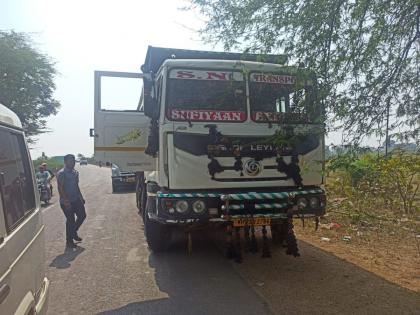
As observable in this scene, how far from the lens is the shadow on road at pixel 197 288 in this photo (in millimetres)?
4695

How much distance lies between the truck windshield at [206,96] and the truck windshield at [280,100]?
0.17 m

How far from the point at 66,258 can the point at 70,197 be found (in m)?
1.59

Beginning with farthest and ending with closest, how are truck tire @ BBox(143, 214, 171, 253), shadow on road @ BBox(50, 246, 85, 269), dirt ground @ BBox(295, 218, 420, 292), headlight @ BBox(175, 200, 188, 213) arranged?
1. truck tire @ BBox(143, 214, 171, 253)
2. shadow on road @ BBox(50, 246, 85, 269)
3. dirt ground @ BBox(295, 218, 420, 292)
4. headlight @ BBox(175, 200, 188, 213)

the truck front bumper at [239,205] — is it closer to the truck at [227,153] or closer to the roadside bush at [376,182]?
the truck at [227,153]

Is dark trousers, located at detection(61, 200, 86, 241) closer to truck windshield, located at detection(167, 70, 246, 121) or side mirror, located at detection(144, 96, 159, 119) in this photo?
side mirror, located at detection(144, 96, 159, 119)

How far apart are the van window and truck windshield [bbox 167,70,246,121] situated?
8.84ft

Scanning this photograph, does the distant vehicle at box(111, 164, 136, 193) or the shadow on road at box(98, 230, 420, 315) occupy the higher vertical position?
the distant vehicle at box(111, 164, 136, 193)

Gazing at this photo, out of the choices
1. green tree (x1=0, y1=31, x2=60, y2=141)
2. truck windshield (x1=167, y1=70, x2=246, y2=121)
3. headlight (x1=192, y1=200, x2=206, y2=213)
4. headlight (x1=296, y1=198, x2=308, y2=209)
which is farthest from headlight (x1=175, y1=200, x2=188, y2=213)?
green tree (x1=0, y1=31, x2=60, y2=141)

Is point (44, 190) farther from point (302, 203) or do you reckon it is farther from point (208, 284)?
point (302, 203)

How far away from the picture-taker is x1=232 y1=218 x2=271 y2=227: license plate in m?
5.92

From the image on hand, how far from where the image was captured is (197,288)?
544 centimetres

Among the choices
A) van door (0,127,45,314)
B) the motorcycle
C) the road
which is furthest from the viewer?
the motorcycle

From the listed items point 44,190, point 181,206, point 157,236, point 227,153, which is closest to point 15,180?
point 181,206

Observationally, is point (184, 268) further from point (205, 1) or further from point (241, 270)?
point (205, 1)
